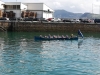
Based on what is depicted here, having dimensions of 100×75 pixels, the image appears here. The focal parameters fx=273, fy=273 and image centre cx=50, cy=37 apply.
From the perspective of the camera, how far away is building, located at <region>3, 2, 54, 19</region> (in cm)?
12438

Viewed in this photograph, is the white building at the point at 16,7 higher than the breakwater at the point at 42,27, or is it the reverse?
the white building at the point at 16,7

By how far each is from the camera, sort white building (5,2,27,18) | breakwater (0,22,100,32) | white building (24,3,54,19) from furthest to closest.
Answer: white building (24,3,54,19)
white building (5,2,27,18)
breakwater (0,22,100,32)

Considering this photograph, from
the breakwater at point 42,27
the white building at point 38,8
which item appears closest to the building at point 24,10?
the white building at point 38,8

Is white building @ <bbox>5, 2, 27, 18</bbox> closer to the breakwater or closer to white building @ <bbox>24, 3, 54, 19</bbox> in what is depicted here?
white building @ <bbox>24, 3, 54, 19</bbox>

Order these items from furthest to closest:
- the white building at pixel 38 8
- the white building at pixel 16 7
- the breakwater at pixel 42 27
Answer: the white building at pixel 38 8, the white building at pixel 16 7, the breakwater at pixel 42 27

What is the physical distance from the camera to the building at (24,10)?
124 m

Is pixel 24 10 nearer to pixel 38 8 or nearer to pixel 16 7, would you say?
pixel 16 7

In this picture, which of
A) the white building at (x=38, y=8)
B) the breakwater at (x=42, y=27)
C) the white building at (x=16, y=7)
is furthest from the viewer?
the white building at (x=38, y=8)

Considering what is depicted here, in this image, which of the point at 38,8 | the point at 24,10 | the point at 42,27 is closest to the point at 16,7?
the point at 24,10

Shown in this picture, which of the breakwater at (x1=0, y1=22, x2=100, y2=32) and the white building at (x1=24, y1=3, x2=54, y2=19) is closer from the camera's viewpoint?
the breakwater at (x1=0, y1=22, x2=100, y2=32)

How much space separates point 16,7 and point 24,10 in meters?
4.27

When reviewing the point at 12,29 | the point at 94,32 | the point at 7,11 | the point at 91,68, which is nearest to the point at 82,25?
the point at 94,32

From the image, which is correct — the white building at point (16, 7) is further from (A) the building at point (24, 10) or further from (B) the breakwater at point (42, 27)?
(B) the breakwater at point (42, 27)

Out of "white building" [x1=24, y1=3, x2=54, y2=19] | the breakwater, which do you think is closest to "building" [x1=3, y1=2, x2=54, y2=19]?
"white building" [x1=24, y1=3, x2=54, y2=19]
